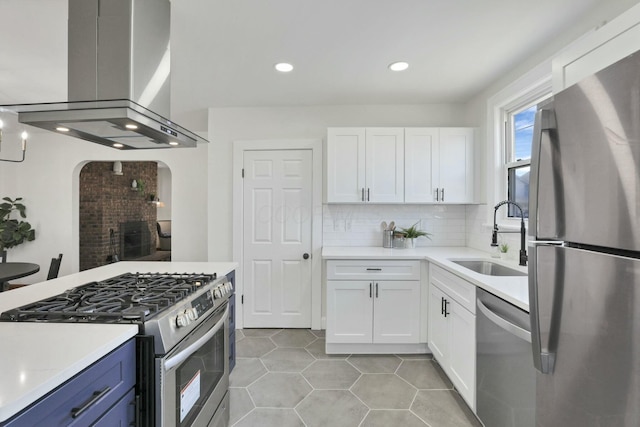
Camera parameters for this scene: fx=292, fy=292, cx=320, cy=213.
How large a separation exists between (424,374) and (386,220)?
1613mm

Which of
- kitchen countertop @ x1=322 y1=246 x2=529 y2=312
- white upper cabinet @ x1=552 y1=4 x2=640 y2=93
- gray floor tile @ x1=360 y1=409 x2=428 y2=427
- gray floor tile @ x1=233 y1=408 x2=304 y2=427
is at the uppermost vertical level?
white upper cabinet @ x1=552 y1=4 x2=640 y2=93

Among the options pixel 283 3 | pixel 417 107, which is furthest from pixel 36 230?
pixel 417 107

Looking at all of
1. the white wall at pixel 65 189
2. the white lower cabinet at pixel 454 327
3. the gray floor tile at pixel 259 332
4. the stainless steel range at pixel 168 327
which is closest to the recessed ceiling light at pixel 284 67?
the stainless steel range at pixel 168 327

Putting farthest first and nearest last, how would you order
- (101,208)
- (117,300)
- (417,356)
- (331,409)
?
1. (101,208)
2. (417,356)
3. (331,409)
4. (117,300)

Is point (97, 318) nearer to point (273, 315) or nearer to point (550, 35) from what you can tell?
point (273, 315)

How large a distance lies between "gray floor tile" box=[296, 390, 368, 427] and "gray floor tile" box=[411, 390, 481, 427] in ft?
1.32

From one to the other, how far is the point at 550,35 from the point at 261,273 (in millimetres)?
3353

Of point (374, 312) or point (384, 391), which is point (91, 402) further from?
point (374, 312)

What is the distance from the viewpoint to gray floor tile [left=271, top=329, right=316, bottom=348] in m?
3.05

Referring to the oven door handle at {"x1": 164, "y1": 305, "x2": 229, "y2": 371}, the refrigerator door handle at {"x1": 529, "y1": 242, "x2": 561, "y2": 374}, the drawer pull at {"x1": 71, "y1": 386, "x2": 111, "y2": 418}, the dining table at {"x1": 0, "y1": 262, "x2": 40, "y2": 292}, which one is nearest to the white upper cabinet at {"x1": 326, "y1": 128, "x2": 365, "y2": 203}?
the oven door handle at {"x1": 164, "y1": 305, "x2": 229, "y2": 371}

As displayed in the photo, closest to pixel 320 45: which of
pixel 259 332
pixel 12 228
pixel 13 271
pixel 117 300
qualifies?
pixel 117 300

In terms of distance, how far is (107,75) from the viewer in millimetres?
1411

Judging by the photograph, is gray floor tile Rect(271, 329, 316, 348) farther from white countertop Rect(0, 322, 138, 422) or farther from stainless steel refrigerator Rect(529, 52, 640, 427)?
stainless steel refrigerator Rect(529, 52, 640, 427)

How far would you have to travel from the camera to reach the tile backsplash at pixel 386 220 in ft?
11.2
